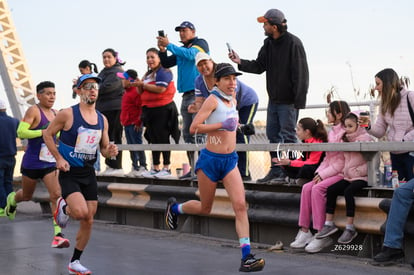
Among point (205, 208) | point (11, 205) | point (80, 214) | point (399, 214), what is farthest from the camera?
point (11, 205)

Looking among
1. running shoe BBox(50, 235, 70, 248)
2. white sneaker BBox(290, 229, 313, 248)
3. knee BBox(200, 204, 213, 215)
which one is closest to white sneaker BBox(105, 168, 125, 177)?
running shoe BBox(50, 235, 70, 248)

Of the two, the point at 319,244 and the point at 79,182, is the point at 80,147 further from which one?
the point at 319,244

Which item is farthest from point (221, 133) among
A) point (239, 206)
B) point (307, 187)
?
point (307, 187)

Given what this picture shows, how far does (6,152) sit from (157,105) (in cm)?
461

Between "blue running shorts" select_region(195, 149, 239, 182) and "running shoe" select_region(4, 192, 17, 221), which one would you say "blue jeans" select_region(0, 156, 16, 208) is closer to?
"running shoe" select_region(4, 192, 17, 221)

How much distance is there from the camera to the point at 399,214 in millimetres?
8406

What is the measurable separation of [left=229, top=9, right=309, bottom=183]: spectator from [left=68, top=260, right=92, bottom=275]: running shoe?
2.95m

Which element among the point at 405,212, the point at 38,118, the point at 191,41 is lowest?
the point at 405,212

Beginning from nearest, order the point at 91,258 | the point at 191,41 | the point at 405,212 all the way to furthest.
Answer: the point at 405,212, the point at 91,258, the point at 191,41

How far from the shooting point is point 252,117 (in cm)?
1149

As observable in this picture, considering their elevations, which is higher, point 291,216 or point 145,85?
point 145,85

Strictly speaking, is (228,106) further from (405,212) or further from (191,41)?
(191,41)

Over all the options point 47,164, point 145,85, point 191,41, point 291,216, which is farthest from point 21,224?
point 291,216

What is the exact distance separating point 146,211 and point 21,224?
2.15 meters
